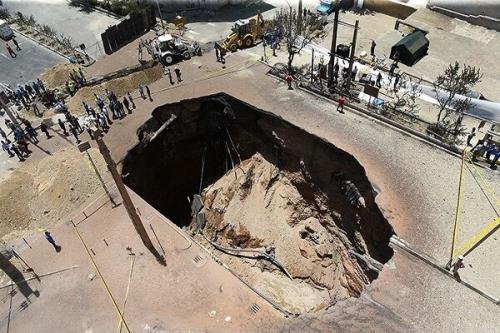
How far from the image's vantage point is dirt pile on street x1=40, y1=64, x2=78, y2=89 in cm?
Answer: 2684

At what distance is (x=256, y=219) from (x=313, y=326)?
28.6 ft

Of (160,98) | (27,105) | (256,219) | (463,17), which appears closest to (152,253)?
(256,219)

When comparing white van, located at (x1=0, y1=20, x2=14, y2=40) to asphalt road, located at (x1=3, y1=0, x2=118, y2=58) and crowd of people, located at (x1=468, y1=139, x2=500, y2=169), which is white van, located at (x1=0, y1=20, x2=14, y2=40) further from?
crowd of people, located at (x1=468, y1=139, x2=500, y2=169)

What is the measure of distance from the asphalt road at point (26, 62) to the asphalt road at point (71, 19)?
2514mm

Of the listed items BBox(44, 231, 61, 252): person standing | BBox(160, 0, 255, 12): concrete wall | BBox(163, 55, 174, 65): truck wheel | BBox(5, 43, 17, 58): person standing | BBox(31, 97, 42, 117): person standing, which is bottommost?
BBox(44, 231, 61, 252): person standing

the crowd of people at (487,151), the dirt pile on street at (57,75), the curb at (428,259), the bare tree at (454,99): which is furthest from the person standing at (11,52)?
the crowd of people at (487,151)

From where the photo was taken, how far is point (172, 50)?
86.1 feet

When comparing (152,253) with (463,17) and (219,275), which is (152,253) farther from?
(463,17)

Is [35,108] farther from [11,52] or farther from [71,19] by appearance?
[71,19]

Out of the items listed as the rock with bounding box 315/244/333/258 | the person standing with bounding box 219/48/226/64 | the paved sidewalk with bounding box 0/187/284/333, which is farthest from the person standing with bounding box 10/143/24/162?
the rock with bounding box 315/244/333/258

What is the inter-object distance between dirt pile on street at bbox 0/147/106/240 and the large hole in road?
6.68 ft

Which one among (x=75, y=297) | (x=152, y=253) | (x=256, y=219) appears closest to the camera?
(x=75, y=297)

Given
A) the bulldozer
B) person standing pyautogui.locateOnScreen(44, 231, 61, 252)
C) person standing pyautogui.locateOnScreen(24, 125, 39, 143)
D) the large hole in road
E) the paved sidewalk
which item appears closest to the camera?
the paved sidewalk

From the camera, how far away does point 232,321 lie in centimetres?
1343
